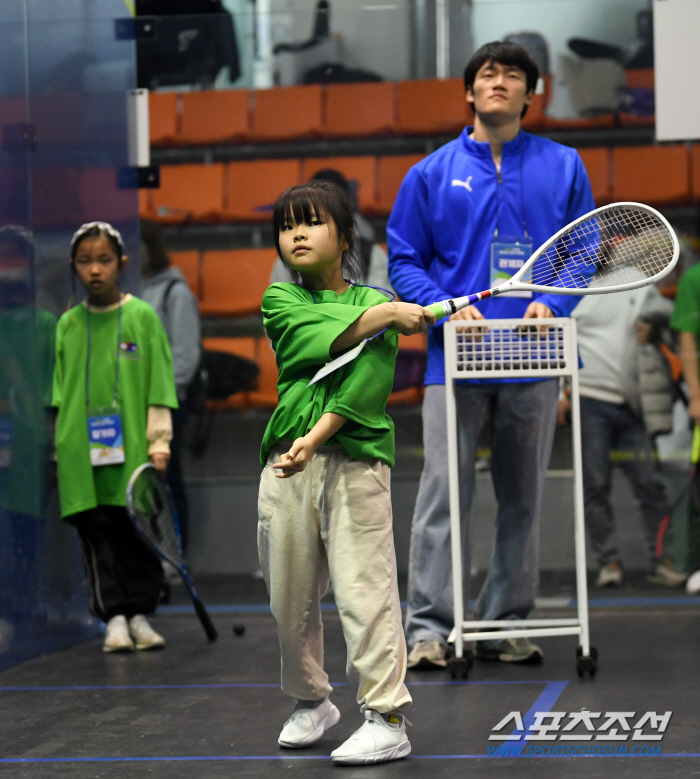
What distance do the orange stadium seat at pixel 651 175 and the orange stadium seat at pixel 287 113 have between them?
1345 millimetres

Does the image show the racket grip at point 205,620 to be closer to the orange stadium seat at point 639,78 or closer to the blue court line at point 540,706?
the blue court line at point 540,706

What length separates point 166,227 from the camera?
17.8 feet

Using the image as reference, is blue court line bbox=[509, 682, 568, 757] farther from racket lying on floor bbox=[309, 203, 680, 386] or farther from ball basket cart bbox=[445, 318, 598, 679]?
racket lying on floor bbox=[309, 203, 680, 386]

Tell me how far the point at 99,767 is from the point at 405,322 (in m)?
1.16

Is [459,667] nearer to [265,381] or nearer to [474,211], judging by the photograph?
[474,211]

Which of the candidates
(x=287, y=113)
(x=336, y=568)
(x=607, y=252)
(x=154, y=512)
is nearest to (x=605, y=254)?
(x=607, y=252)

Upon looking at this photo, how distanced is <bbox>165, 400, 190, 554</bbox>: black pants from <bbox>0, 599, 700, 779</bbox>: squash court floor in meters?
1.02

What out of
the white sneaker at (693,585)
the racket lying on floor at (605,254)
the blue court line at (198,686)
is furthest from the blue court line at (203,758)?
the white sneaker at (693,585)

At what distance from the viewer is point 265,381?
5512 millimetres

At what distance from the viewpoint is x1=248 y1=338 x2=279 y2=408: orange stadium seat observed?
543 centimetres

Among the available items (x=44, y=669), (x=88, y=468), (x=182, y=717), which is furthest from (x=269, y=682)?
(x=88, y=468)

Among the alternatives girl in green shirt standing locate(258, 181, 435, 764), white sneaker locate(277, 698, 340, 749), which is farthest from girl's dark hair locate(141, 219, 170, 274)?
white sneaker locate(277, 698, 340, 749)

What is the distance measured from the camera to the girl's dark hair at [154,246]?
17.3 feet

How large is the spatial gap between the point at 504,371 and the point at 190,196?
2531 mm
